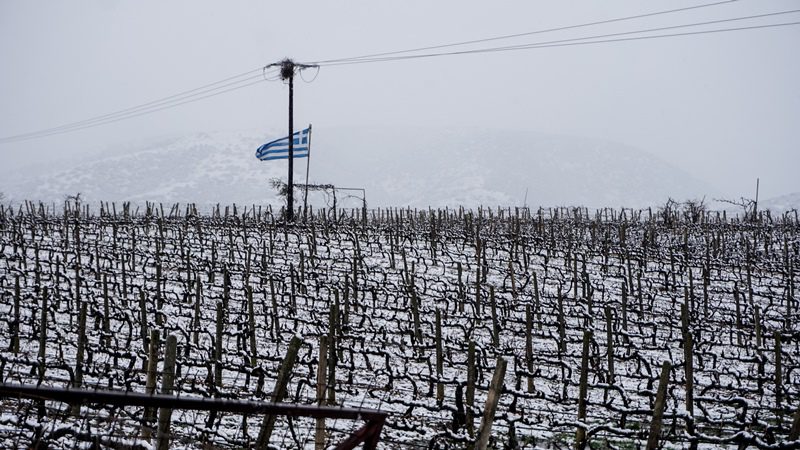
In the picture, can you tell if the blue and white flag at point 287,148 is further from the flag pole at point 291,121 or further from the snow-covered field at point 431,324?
the snow-covered field at point 431,324

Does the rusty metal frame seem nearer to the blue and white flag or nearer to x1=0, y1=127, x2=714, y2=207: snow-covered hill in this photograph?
the blue and white flag

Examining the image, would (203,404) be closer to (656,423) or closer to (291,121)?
(656,423)

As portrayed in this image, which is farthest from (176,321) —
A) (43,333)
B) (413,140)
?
(413,140)

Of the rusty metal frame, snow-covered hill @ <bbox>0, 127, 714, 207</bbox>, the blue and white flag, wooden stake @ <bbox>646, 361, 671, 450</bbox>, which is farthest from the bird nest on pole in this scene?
snow-covered hill @ <bbox>0, 127, 714, 207</bbox>

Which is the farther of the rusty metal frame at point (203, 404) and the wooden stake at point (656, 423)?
the wooden stake at point (656, 423)

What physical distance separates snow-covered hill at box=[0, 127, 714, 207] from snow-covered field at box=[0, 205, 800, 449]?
211 ft

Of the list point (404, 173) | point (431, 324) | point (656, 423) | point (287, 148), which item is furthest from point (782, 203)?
point (404, 173)

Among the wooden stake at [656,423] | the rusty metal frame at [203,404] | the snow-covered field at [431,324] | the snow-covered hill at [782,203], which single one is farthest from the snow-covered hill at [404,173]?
the rusty metal frame at [203,404]

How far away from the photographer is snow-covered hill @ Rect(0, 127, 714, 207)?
94562 millimetres

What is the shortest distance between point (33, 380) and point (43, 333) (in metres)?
0.77

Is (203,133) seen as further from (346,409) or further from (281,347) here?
(346,409)

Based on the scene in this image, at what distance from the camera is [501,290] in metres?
18.0

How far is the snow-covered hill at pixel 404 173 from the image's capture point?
94562 mm

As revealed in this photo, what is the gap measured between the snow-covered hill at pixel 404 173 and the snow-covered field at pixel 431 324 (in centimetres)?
6426
